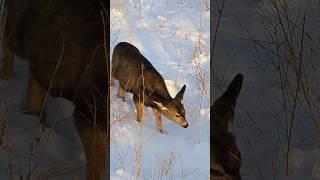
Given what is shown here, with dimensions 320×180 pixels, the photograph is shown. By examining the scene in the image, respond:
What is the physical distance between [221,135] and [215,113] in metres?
0.08

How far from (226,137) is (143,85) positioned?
38 cm

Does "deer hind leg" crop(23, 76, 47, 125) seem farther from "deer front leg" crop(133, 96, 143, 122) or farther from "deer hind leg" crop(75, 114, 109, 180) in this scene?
"deer front leg" crop(133, 96, 143, 122)

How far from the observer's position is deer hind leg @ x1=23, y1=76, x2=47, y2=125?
1.56 m

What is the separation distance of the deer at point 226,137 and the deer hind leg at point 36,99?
58 centimetres

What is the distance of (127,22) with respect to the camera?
1739 mm

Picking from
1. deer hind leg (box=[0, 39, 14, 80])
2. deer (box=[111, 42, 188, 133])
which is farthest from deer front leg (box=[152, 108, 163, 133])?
deer hind leg (box=[0, 39, 14, 80])

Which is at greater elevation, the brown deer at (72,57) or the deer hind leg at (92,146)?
the brown deer at (72,57)

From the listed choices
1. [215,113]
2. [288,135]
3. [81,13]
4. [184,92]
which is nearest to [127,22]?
[81,13]

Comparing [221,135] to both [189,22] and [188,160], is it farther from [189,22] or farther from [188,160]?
[189,22]

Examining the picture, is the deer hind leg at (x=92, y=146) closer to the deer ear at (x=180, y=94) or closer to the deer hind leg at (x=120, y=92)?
the deer hind leg at (x=120, y=92)

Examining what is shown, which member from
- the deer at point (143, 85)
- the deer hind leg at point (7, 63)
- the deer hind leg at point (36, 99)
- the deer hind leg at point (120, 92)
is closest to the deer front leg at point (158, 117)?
the deer at point (143, 85)

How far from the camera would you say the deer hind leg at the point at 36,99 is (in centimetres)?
156

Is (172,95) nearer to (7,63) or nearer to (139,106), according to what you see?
(139,106)

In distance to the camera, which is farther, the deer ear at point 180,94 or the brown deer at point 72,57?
the deer ear at point 180,94
